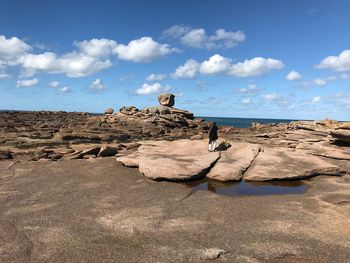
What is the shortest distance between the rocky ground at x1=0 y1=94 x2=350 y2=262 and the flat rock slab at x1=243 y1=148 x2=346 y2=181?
0.19ft

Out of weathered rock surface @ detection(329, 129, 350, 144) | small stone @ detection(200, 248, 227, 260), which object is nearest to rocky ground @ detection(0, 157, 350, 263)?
small stone @ detection(200, 248, 227, 260)

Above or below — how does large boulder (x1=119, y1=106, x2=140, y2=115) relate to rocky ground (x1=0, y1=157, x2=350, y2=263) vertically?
above

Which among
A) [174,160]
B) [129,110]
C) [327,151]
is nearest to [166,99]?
[129,110]

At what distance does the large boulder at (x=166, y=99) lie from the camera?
81688 millimetres

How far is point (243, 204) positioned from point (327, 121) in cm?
4598

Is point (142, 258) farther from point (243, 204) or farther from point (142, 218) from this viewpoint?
point (243, 204)

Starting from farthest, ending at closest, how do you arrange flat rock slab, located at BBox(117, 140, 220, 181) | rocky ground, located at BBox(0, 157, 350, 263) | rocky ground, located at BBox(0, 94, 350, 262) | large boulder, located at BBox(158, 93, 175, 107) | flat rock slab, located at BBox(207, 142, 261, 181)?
1. large boulder, located at BBox(158, 93, 175, 107)
2. flat rock slab, located at BBox(207, 142, 261, 181)
3. flat rock slab, located at BBox(117, 140, 220, 181)
4. rocky ground, located at BBox(0, 94, 350, 262)
5. rocky ground, located at BBox(0, 157, 350, 263)

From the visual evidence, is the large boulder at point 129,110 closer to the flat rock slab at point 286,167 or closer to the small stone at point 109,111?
the small stone at point 109,111

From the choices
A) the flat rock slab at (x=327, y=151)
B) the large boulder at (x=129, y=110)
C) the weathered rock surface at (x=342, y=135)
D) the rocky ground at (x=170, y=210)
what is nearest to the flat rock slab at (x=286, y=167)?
the rocky ground at (x=170, y=210)

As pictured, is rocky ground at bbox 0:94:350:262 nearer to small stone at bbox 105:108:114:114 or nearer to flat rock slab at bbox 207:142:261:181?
flat rock slab at bbox 207:142:261:181

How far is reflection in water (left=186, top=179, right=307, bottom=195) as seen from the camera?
16438 mm

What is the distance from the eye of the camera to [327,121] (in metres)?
54.9

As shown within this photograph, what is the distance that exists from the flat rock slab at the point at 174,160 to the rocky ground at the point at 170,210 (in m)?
0.06

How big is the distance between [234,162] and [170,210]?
25.9 ft
